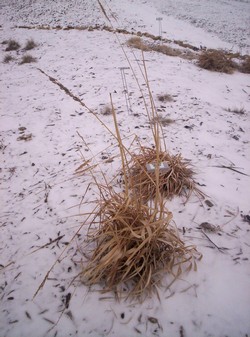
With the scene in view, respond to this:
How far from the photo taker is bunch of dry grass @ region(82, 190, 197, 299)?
1110 millimetres

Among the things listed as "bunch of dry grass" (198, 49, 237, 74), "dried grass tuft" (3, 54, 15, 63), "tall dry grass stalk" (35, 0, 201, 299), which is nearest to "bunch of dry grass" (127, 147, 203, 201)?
"tall dry grass stalk" (35, 0, 201, 299)

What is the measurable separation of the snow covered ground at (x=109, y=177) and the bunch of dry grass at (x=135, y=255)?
71 mm

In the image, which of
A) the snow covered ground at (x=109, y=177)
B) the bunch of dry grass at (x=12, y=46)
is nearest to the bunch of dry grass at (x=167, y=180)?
the snow covered ground at (x=109, y=177)

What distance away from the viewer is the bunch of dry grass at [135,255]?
3.64 feet

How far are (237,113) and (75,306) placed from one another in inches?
106

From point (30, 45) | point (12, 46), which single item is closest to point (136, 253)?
point (30, 45)

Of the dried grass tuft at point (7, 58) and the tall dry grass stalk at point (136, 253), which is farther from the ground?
the tall dry grass stalk at point (136, 253)

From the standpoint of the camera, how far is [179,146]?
88.5 inches

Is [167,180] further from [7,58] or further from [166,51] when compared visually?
[7,58]

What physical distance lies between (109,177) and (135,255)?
0.84 metres

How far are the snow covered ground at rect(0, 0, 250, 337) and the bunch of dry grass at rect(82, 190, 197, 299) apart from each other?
71 mm

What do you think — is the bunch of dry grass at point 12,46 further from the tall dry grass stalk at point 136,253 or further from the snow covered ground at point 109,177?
the tall dry grass stalk at point 136,253

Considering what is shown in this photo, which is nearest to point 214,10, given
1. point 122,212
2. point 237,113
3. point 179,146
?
point 237,113

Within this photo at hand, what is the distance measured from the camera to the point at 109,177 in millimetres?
1918
